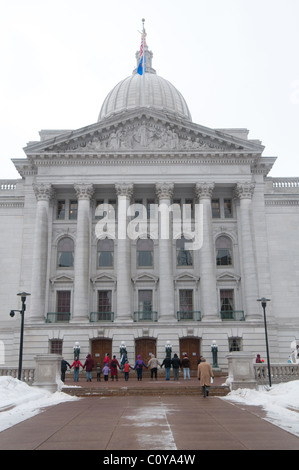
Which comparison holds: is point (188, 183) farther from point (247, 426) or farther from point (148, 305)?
point (247, 426)

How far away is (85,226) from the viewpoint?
43781 millimetres

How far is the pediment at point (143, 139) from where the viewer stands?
44750mm

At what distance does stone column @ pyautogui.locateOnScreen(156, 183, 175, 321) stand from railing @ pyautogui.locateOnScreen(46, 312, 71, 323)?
28.4 ft

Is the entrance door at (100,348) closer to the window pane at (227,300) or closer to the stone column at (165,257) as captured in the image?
the stone column at (165,257)

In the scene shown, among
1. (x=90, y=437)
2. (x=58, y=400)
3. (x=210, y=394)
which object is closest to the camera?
(x=90, y=437)

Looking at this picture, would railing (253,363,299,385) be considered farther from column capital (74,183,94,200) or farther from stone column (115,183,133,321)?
column capital (74,183,94,200)

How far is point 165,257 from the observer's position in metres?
42.8

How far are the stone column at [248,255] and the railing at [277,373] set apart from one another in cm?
1532

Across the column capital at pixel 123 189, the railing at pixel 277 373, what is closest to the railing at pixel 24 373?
the railing at pixel 277 373

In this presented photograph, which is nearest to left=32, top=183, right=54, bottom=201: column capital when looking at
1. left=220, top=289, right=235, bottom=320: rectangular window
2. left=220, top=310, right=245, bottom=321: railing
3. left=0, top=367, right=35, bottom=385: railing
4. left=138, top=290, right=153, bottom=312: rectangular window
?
left=138, top=290, right=153, bottom=312: rectangular window

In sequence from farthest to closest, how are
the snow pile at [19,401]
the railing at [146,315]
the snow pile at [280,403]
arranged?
1. the railing at [146,315]
2. the snow pile at [19,401]
3. the snow pile at [280,403]

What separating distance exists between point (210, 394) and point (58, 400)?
7.83 meters
